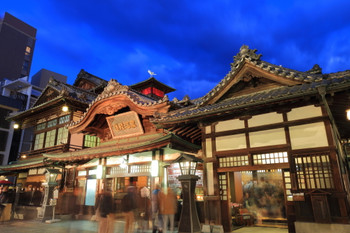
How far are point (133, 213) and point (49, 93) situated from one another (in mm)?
20858

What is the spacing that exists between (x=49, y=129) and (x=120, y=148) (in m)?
13.4

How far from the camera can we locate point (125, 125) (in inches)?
690

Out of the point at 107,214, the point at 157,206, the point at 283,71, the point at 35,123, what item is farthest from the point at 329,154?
the point at 35,123

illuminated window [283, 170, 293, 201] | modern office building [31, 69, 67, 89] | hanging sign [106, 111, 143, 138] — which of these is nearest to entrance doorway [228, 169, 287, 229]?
illuminated window [283, 170, 293, 201]


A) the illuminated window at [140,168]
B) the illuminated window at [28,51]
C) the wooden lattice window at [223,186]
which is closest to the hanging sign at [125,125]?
the illuminated window at [140,168]

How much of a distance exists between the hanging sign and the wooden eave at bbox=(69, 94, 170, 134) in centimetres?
77

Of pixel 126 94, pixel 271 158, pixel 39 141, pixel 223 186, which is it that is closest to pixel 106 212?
pixel 223 186

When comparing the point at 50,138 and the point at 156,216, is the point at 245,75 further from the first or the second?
the point at 50,138

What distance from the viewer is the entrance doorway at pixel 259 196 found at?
1513 cm

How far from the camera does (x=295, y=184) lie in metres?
9.33

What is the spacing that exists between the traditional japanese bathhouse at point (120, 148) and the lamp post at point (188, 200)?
2.97m

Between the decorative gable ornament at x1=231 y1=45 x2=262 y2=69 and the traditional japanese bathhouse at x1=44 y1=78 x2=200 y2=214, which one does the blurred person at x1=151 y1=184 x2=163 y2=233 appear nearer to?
the traditional japanese bathhouse at x1=44 y1=78 x2=200 y2=214

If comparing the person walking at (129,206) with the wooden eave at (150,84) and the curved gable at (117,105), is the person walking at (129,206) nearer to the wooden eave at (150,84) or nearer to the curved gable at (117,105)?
the curved gable at (117,105)

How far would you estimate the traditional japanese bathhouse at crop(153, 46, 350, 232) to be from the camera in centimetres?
882
